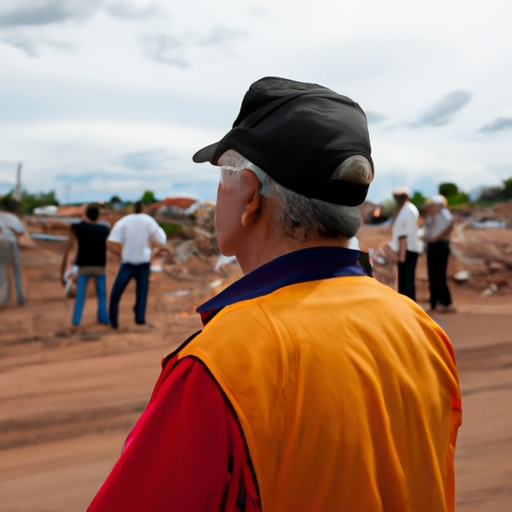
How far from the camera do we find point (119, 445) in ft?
13.9

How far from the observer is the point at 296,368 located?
106 centimetres

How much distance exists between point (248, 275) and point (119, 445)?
3.41 metres

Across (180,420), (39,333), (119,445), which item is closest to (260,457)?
(180,420)

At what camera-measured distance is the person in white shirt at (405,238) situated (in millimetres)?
7773

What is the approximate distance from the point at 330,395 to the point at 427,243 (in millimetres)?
8354

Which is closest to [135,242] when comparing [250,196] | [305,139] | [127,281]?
[127,281]

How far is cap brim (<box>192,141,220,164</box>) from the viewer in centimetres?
136

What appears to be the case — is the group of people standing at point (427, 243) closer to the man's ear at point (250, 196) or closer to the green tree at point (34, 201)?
the man's ear at point (250, 196)

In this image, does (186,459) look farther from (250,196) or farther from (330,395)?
(250,196)

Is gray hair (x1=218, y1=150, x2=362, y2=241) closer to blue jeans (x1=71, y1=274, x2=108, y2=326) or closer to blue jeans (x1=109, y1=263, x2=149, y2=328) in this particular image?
blue jeans (x1=109, y1=263, x2=149, y2=328)

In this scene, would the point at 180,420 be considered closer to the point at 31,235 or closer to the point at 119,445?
the point at 119,445

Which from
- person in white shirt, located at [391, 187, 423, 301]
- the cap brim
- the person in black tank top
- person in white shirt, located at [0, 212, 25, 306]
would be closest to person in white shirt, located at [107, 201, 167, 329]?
the person in black tank top

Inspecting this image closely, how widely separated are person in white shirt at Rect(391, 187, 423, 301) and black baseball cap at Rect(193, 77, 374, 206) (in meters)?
6.74

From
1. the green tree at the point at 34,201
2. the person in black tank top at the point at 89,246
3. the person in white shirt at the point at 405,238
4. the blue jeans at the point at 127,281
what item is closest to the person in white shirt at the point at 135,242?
the blue jeans at the point at 127,281
